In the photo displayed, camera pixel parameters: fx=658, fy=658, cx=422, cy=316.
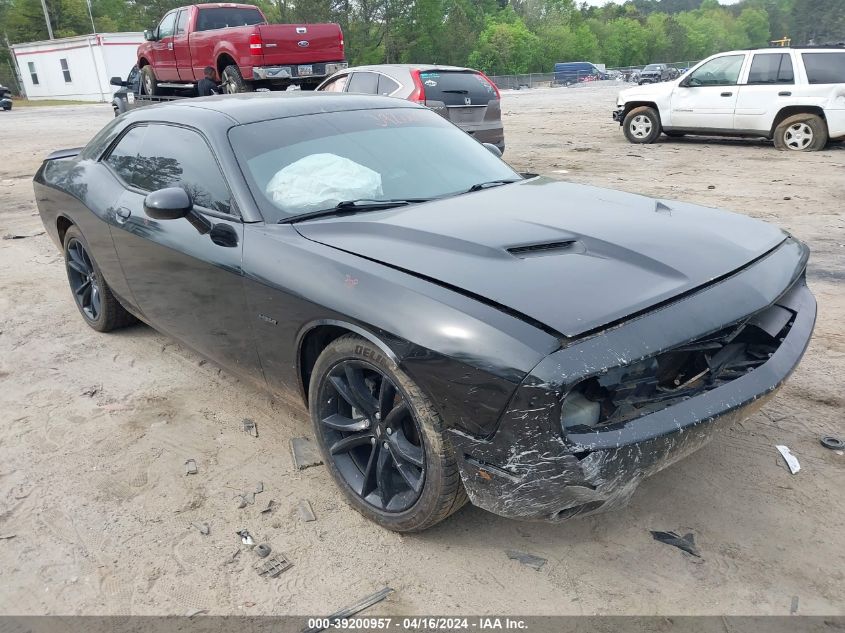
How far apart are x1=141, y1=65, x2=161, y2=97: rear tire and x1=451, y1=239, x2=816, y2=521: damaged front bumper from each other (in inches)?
609

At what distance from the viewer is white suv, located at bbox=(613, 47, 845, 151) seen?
36.3 ft

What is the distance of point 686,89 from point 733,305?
11611 mm

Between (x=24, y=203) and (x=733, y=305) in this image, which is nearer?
(x=733, y=305)

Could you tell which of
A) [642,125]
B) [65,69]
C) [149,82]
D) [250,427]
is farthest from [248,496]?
[65,69]

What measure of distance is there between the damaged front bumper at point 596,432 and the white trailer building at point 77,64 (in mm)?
44925

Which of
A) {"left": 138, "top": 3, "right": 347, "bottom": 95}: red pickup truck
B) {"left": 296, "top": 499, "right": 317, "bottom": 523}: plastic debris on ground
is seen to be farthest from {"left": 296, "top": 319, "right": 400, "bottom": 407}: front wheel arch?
{"left": 138, "top": 3, "right": 347, "bottom": 95}: red pickup truck

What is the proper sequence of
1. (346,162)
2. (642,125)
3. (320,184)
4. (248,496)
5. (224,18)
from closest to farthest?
(248,496), (320,184), (346,162), (642,125), (224,18)

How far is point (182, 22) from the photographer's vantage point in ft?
44.6

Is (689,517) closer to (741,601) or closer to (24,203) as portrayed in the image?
(741,601)

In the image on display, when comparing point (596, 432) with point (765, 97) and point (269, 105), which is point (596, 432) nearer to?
point (269, 105)

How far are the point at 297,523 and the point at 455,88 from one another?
8.27 meters

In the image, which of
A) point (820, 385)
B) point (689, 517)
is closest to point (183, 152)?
point (689, 517)

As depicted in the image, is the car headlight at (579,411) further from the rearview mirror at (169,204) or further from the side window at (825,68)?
the side window at (825,68)

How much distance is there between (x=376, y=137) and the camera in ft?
11.5
